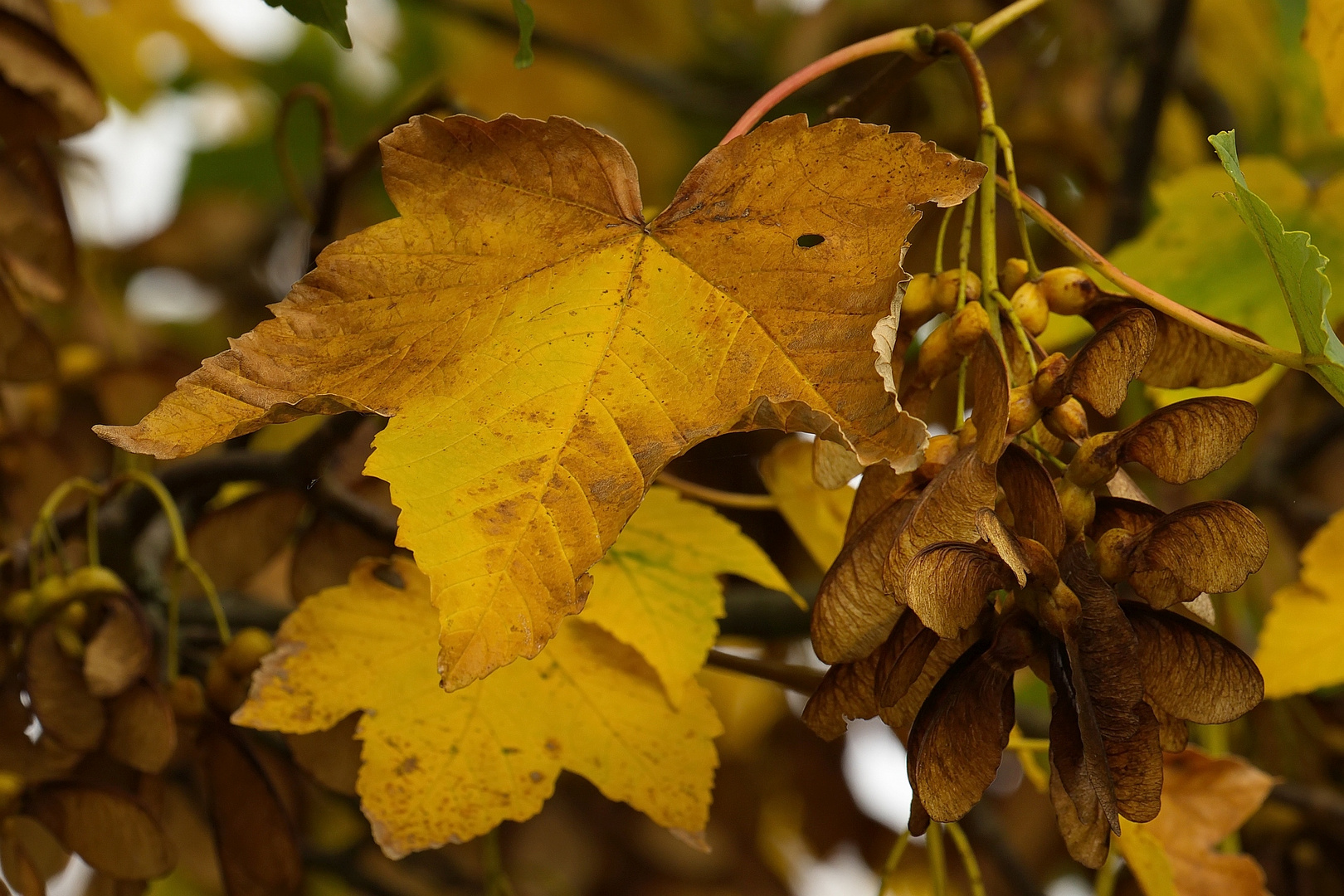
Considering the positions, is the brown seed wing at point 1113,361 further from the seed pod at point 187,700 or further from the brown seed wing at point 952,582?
the seed pod at point 187,700

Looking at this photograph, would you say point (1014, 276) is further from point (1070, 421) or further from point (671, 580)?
point (671, 580)

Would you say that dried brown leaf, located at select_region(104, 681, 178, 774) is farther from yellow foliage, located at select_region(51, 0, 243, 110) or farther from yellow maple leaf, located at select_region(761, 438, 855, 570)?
yellow foliage, located at select_region(51, 0, 243, 110)

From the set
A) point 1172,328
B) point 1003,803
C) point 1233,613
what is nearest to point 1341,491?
point 1233,613

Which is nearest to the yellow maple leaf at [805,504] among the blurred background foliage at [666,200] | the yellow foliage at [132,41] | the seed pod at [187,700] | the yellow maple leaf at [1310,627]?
the blurred background foliage at [666,200]

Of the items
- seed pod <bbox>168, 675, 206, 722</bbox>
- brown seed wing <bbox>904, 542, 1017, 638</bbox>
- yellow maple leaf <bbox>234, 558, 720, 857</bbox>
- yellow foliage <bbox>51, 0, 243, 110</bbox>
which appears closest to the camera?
brown seed wing <bbox>904, 542, 1017, 638</bbox>

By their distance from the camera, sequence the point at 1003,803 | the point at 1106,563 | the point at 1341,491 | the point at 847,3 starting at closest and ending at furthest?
the point at 1106,563, the point at 1341,491, the point at 847,3, the point at 1003,803

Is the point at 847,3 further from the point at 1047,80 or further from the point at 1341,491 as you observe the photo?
the point at 1341,491

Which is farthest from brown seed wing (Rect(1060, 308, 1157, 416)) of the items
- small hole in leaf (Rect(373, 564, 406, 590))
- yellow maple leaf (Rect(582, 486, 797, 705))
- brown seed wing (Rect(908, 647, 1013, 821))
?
small hole in leaf (Rect(373, 564, 406, 590))
